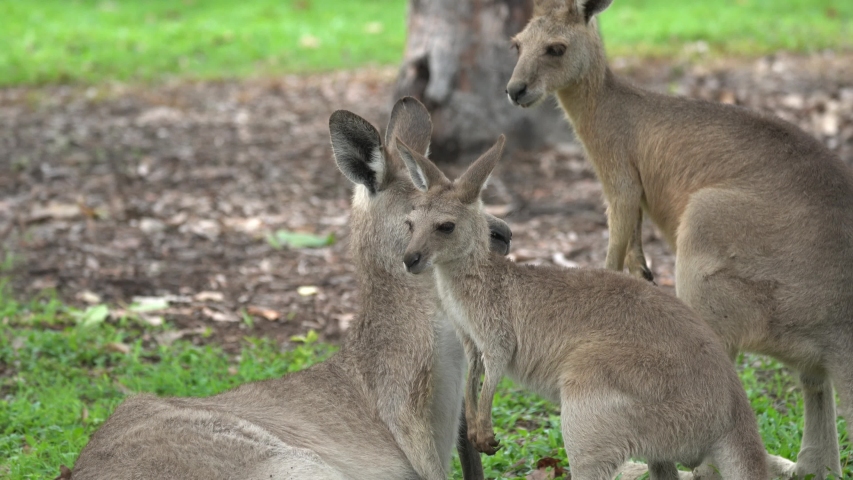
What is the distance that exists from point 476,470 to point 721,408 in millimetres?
1259

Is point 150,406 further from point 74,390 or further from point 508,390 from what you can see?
point 508,390

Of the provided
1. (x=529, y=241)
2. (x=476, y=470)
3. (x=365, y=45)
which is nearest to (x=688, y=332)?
(x=476, y=470)

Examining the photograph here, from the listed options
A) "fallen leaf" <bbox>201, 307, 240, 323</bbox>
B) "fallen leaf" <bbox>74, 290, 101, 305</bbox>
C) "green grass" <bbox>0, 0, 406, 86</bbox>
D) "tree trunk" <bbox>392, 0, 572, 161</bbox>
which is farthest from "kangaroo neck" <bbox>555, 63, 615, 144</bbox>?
"green grass" <bbox>0, 0, 406, 86</bbox>

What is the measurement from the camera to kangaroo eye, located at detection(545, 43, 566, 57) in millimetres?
4875

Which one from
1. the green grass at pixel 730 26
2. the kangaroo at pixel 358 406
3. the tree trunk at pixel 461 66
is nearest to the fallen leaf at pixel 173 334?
the kangaroo at pixel 358 406

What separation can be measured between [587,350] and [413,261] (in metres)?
0.74

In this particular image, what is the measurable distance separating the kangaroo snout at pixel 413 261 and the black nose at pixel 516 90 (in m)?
1.23

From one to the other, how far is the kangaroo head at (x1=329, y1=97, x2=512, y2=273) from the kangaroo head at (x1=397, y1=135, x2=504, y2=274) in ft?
0.70

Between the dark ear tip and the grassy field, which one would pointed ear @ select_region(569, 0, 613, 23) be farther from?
the grassy field

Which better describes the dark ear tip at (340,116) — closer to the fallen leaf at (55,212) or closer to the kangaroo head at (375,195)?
the kangaroo head at (375,195)

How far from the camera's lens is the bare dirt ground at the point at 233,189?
7.32 meters

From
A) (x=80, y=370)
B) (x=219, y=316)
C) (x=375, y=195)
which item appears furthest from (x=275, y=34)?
(x=375, y=195)

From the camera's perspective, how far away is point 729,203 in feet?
13.8

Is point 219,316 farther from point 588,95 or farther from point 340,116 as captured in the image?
point 588,95
